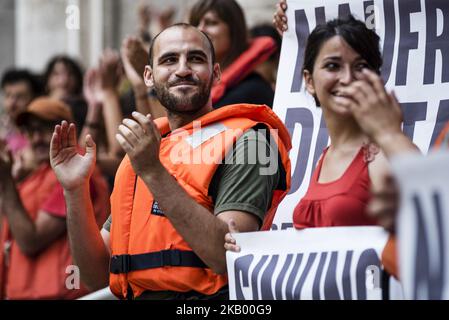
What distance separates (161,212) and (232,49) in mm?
2145

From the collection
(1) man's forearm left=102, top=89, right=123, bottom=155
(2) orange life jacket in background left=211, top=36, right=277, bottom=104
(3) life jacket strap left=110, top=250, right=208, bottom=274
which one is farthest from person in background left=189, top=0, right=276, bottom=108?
(3) life jacket strap left=110, top=250, right=208, bottom=274

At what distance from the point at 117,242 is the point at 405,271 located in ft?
5.56

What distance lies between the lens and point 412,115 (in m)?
4.63

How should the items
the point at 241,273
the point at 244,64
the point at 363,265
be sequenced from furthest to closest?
the point at 244,64
the point at 241,273
the point at 363,265

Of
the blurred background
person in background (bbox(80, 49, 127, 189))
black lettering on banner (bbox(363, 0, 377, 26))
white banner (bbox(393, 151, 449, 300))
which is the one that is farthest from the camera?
the blurred background

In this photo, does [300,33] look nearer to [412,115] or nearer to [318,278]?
[412,115]

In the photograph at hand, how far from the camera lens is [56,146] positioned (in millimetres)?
4496

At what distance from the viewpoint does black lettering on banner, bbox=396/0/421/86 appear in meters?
4.75

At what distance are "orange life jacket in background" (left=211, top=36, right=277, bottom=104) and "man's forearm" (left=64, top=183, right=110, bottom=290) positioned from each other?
4.92 feet

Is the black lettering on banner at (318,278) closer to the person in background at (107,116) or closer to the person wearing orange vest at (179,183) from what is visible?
the person wearing orange vest at (179,183)

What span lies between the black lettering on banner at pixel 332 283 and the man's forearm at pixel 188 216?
0.44 m
